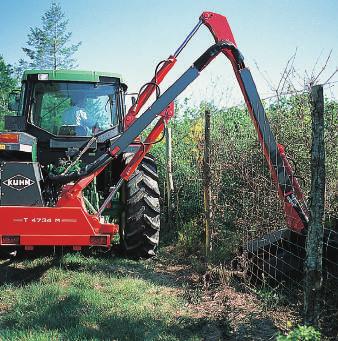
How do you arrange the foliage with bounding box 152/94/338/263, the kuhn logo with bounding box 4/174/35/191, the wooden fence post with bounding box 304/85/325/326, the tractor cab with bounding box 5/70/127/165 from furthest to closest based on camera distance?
the tractor cab with bounding box 5/70/127/165, the foliage with bounding box 152/94/338/263, the kuhn logo with bounding box 4/174/35/191, the wooden fence post with bounding box 304/85/325/326

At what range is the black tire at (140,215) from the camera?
551 centimetres

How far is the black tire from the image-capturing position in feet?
18.1

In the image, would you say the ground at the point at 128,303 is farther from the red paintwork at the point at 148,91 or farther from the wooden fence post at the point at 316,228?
the red paintwork at the point at 148,91

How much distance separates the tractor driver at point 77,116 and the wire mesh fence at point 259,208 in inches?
66.0

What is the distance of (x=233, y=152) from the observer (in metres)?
5.66

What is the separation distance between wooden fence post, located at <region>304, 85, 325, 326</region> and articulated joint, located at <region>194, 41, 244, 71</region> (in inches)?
71.4

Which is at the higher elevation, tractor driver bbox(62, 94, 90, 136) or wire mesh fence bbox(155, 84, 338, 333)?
tractor driver bbox(62, 94, 90, 136)

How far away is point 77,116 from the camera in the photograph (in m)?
5.89

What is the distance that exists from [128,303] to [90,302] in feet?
1.13

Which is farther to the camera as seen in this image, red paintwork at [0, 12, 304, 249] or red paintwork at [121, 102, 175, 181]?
red paintwork at [121, 102, 175, 181]

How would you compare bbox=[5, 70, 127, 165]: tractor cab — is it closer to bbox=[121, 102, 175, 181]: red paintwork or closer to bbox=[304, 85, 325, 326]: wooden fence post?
bbox=[121, 102, 175, 181]: red paintwork

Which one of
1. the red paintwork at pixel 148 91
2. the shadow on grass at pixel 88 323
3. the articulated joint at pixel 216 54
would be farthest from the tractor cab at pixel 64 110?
the shadow on grass at pixel 88 323

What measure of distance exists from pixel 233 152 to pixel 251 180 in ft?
2.19

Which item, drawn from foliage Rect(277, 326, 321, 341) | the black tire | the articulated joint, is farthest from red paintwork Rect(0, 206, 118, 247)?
foliage Rect(277, 326, 321, 341)
